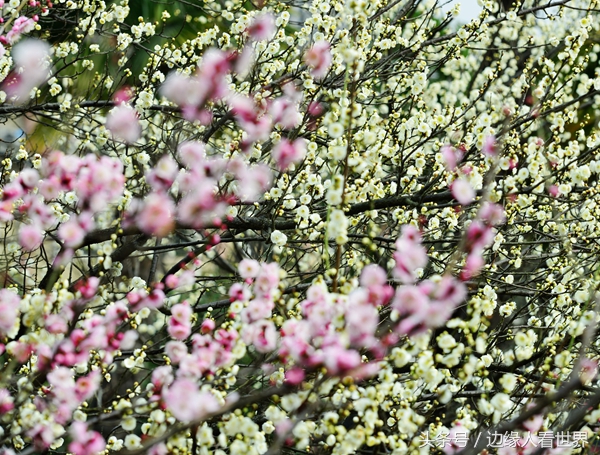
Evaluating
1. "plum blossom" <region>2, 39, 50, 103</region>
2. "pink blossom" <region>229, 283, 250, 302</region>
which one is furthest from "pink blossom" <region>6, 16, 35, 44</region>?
"pink blossom" <region>229, 283, 250, 302</region>

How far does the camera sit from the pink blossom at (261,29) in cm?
471

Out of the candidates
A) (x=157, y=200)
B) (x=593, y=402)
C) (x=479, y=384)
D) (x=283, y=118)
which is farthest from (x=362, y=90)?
(x=593, y=402)

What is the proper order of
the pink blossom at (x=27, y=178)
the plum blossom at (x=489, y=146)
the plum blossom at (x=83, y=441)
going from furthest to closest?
the plum blossom at (x=489, y=146) → the pink blossom at (x=27, y=178) → the plum blossom at (x=83, y=441)

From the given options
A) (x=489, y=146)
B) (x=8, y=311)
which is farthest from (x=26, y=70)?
(x=489, y=146)

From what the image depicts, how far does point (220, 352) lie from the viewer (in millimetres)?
2721

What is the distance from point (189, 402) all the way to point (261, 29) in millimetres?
2979

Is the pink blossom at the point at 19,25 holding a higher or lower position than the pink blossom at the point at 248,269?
higher

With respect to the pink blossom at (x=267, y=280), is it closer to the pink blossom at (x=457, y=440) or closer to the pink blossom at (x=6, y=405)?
the pink blossom at (x=6, y=405)

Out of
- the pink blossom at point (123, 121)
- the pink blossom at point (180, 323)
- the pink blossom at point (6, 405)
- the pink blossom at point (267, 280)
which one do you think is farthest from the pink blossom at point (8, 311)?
the pink blossom at point (123, 121)

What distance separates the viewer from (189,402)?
→ 2475 mm

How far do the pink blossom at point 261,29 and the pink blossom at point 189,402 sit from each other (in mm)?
2882

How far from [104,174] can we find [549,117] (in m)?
5.13

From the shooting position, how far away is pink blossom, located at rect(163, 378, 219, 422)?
96.9 inches

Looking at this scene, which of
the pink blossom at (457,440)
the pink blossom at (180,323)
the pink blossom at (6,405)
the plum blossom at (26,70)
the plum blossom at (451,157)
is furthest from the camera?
the plum blossom at (26,70)
